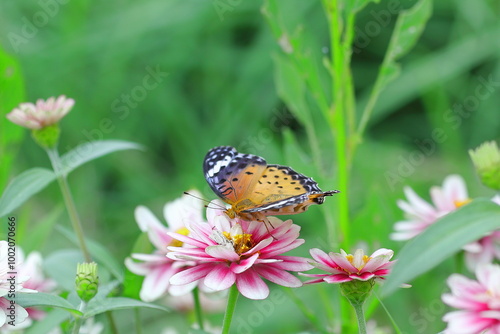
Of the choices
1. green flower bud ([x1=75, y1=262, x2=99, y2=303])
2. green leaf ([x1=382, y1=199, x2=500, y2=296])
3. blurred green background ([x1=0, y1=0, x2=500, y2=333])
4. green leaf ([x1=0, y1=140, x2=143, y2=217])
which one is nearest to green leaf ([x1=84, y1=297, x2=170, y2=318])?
green flower bud ([x1=75, y1=262, x2=99, y2=303])

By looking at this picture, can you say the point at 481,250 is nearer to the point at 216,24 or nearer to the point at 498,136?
the point at 498,136

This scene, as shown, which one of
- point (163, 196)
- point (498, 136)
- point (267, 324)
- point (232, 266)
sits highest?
point (498, 136)

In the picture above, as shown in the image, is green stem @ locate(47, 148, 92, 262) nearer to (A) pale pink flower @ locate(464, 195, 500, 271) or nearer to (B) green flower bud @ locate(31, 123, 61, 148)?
(B) green flower bud @ locate(31, 123, 61, 148)

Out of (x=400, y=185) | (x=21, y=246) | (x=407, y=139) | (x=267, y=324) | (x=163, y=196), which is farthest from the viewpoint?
(x=407, y=139)

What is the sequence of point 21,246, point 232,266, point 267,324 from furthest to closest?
1. point 267,324
2. point 21,246
3. point 232,266

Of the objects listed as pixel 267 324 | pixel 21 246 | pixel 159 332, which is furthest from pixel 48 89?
pixel 21 246

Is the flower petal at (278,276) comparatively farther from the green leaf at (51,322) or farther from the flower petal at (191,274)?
Result: the green leaf at (51,322)

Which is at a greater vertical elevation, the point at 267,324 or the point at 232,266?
the point at 267,324
